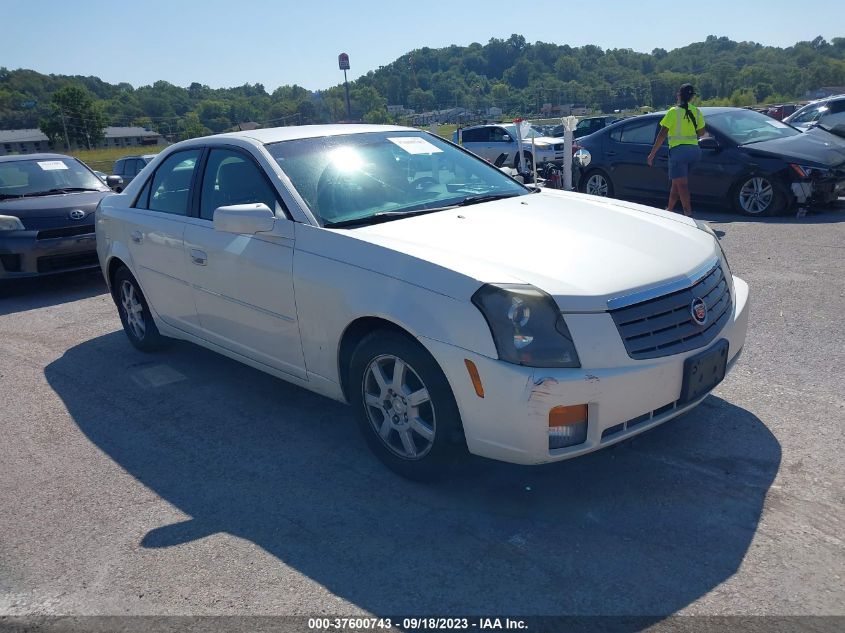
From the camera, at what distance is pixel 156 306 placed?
5332 mm

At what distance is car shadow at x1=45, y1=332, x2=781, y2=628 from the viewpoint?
8.80 ft

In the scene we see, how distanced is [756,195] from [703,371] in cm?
775

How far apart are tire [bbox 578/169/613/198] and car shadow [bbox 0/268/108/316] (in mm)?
7575

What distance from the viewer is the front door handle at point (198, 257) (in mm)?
4512

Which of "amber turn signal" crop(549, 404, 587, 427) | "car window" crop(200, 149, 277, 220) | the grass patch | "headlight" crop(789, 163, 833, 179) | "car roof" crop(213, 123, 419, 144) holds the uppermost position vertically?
"car roof" crop(213, 123, 419, 144)

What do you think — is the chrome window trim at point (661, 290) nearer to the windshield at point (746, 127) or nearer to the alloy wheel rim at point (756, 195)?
the alloy wheel rim at point (756, 195)

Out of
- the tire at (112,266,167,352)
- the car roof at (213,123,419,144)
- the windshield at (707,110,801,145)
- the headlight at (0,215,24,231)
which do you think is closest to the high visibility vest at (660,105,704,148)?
the windshield at (707,110,801,145)

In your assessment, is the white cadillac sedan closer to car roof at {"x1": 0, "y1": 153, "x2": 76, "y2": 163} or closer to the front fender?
the front fender

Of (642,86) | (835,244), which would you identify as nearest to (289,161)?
(835,244)

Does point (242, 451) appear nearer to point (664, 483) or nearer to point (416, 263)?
point (416, 263)

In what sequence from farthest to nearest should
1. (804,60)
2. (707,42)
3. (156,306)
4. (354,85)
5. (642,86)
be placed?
1. (707,42)
2. (804,60)
3. (642,86)
4. (354,85)
5. (156,306)

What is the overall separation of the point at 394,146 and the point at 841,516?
3.15 meters

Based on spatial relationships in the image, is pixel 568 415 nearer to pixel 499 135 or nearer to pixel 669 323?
pixel 669 323

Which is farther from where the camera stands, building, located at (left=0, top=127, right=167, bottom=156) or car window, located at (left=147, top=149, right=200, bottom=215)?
building, located at (left=0, top=127, right=167, bottom=156)
